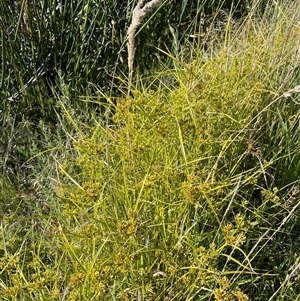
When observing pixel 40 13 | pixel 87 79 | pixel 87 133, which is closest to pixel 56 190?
pixel 87 133

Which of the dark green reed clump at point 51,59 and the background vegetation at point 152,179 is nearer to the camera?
the background vegetation at point 152,179

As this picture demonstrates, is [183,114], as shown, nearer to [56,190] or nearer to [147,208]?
[147,208]

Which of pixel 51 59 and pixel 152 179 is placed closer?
pixel 152 179

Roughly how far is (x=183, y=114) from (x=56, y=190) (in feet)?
1.30

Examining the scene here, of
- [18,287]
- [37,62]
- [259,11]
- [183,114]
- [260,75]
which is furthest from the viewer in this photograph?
[259,11]

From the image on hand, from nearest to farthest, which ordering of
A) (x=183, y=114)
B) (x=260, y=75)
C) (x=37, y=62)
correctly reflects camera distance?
(x=183, y=114) < (x=260, y=75) < (x=37, y=62)

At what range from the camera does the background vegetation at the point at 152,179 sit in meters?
1.20

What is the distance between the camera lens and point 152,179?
48.4 inches

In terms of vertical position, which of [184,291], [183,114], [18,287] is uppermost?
[183,114]

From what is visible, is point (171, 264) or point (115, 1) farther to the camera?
point (115, 1)

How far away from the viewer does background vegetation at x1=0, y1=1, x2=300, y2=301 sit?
1202mm

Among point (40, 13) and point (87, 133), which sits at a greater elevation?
point (40, 13)

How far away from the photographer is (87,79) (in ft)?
6.95

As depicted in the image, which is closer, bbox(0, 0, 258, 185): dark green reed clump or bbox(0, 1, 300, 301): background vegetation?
bbox(0, 1, 300, 301): background vegetation
